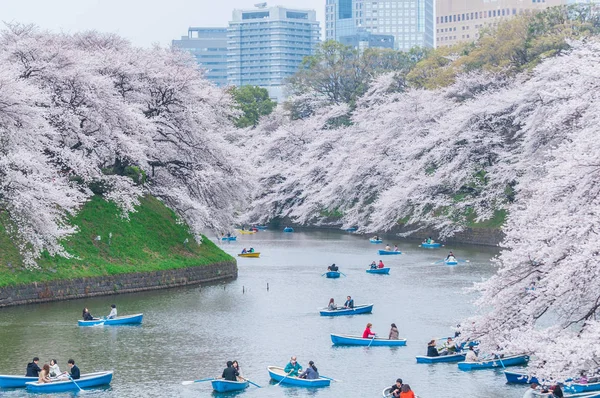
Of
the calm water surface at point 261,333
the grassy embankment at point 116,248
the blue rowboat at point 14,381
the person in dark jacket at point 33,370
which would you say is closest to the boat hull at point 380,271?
the calm water surface at point 261,333

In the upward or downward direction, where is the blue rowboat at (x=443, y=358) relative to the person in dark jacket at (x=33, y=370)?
downward

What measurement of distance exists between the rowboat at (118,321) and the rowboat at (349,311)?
877 cm

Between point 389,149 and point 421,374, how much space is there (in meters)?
61.1

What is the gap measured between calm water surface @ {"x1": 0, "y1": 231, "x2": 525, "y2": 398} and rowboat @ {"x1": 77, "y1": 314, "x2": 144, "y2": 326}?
15.7 inches

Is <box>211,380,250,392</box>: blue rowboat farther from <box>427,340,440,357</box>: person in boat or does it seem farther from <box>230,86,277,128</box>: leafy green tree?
<box>230,86,277,128</box>: leafy green tree

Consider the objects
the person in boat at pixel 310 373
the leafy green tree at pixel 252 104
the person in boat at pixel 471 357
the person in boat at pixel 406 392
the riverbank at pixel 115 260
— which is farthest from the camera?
the leafy green tree at pixel 252 104

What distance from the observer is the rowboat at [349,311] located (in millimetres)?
47625

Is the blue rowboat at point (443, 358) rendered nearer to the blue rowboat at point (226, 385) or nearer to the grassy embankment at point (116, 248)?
the blue rowboat at point (226, 385)

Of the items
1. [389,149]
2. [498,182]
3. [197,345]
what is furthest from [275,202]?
[197,345]

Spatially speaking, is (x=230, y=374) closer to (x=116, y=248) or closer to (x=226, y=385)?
(x=226, y=385)

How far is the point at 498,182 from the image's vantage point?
77188mm

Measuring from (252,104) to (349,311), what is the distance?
90052 mm

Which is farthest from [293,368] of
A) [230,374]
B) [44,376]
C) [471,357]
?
[44,376]

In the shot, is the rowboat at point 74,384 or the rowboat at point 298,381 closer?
the rowboat at point 74,384
